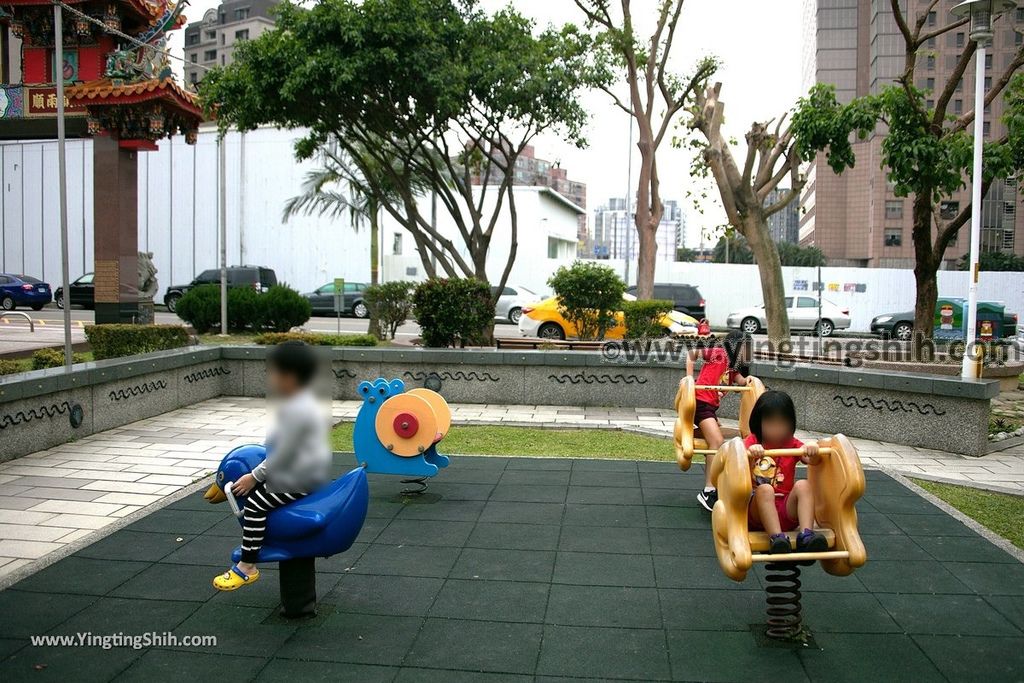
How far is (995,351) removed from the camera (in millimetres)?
15555

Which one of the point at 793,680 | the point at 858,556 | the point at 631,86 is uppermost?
the point at 631,86

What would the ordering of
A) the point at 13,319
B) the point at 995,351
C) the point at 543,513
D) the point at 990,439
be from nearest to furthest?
1. the point at 543,513
2. the point at 990,439
3. the point at 995,351
4. the point at 13,319

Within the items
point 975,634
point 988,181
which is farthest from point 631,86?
point 975,634

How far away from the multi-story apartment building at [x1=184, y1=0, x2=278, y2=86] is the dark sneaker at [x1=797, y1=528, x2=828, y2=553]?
8729cm

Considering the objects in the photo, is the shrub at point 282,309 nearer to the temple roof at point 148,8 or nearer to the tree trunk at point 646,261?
the temple roof at point 148,8

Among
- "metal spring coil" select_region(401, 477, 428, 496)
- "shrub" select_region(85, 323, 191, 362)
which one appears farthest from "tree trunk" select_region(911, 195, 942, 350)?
"shrub" select_region(85, 323, 191, 362)

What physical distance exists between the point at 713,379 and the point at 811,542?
118 inches

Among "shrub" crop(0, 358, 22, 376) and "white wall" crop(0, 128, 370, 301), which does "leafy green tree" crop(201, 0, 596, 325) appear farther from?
"white wall" crop(0, 128, 370, 301)

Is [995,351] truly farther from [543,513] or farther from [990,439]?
[543,513]

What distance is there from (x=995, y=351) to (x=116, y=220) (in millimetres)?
17270

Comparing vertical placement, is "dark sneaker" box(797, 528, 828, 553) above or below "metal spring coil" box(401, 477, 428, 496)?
above

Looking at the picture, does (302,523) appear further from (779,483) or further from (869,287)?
(869,287)

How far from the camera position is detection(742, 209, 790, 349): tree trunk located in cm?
1547

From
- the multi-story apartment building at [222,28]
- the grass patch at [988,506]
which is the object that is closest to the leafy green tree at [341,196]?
the grass patch at [988,506]
